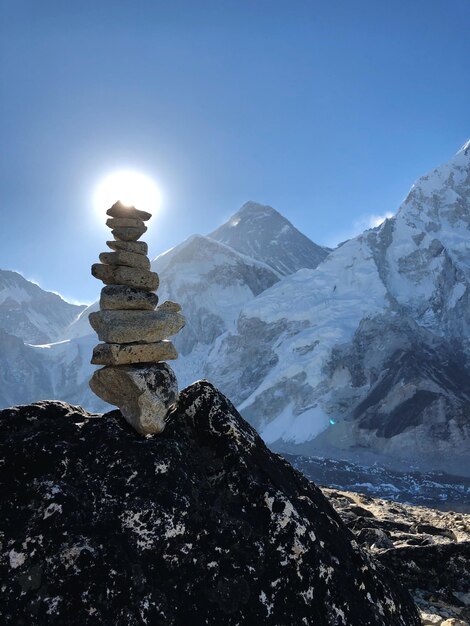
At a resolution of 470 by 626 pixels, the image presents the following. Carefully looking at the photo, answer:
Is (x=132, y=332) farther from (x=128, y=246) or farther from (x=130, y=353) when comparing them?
(x=128, y=246)

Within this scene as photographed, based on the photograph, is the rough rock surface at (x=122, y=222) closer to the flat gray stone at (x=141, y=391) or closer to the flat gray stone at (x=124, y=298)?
the flat gray stone at (x=124, y=298)

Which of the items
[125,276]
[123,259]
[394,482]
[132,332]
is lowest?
[394,482]

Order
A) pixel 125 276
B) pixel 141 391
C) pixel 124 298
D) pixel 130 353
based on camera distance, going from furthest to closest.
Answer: pixel 125 276 < pixel 124 298 < pixel 130 353 < pixel 141 391

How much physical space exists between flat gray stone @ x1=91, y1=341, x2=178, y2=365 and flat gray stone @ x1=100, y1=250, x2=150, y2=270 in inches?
78.8

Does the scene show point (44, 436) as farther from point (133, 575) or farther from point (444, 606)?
point (444, 606)

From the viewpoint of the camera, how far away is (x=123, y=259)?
1206 centimetres

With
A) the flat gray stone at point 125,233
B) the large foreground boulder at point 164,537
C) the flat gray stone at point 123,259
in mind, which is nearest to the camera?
the large foreground boulder at point 164,537

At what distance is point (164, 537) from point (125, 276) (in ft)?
20.5

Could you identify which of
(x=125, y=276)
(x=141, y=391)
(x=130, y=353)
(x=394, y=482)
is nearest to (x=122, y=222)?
(x=125, y=276)

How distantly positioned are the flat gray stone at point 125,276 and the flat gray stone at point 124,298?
159 millimetres

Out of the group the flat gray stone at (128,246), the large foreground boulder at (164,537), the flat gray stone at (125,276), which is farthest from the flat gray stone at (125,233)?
the large foreground boulder at (164,537)

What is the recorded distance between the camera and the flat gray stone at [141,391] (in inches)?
374

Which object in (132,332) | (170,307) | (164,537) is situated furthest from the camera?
(170,307)

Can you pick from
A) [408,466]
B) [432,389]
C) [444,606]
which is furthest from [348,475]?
[444,606]
